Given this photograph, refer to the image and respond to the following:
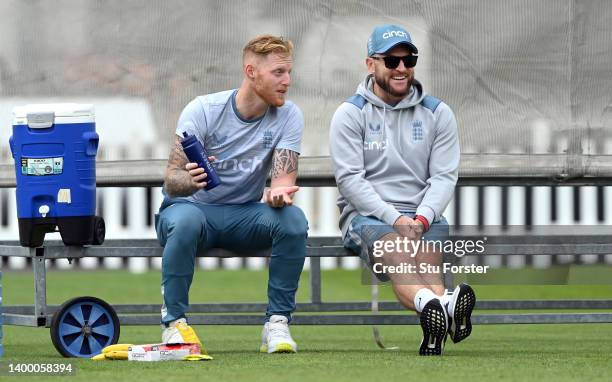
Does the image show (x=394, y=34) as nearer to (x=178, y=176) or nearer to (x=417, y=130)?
(x=417, y=130)

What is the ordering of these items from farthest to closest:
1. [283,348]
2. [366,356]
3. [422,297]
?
[283,348]
[366,356]
[422,297]

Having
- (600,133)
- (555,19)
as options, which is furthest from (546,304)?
(555,19)

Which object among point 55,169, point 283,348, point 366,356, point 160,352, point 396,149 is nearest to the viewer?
point 160,352

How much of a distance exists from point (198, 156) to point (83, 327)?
0.94 metres

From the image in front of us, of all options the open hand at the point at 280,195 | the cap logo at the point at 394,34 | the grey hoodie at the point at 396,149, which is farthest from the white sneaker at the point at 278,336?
the cap logo at the point at 394,34

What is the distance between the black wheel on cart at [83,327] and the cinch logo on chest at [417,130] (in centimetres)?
160

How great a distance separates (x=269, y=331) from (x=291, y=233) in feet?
1.46

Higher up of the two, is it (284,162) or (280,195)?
(284,162)

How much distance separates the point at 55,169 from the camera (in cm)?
696

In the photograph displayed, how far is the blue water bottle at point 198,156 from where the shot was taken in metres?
6.67

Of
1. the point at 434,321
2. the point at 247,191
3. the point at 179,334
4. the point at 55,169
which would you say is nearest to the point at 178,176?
the point at 247,191

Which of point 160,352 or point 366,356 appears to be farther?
point 366,356

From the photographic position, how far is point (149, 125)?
311 inches

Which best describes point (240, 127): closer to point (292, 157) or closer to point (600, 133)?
point (292, 157)
